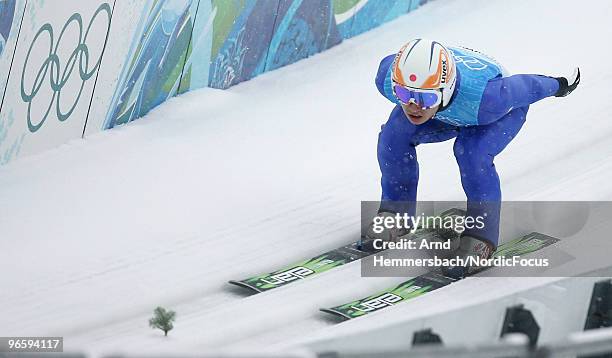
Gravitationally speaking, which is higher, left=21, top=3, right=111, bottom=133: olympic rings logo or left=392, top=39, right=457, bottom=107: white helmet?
left=21, top=3, right=111, bottom=133: olympic rings logo

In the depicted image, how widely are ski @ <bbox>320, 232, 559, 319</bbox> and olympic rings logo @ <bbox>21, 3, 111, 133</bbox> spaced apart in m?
2.91

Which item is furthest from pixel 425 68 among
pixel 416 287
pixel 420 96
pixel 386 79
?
pixel 416 287

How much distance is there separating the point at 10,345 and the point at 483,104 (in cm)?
267

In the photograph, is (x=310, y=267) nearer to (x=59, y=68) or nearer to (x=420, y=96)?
(x=420, y=96)

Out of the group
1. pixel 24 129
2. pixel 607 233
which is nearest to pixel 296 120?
pixel 24 129

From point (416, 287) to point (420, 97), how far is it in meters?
1.02

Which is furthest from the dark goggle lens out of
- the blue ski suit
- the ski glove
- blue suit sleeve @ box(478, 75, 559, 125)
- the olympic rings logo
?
the olympic rings logo

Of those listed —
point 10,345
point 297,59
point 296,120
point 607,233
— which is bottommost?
point 10,345

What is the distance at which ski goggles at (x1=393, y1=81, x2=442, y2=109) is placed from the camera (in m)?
6.93

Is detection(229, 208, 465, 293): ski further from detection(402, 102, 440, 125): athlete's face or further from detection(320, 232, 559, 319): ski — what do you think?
detection(402, 102, 440, 125): athlete's face

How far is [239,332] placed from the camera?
658 centimetres

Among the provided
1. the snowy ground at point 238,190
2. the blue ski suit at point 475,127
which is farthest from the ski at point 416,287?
the blue ski suit at point 475,127

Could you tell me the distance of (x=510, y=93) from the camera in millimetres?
7180

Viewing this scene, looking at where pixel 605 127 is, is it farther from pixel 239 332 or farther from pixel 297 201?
pixel 239 332
